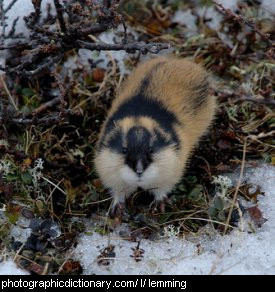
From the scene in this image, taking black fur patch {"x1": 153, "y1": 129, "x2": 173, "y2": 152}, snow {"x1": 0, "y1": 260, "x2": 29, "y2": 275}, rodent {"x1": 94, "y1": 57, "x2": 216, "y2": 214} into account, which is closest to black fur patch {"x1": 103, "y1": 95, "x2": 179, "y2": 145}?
rodent {"x1": 94, "y1": 57, "x2": 216, "y2": 214}

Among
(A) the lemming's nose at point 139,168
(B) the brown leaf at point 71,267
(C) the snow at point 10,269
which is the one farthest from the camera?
(A) the lemming's nose at point 139,168

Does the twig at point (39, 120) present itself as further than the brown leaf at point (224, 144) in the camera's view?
No

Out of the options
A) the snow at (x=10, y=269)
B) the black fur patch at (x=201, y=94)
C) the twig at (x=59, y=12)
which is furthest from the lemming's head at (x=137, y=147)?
the snow at (x=10, y=269)

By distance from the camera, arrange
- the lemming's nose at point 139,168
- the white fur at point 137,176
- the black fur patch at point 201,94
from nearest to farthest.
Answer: the lemming's nose at point 139,168 < the white fur at point 137,176 < the black fur patch at point 201,94

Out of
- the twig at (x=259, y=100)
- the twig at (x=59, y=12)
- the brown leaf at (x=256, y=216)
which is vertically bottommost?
the brown leaf at (x=256, y=216)

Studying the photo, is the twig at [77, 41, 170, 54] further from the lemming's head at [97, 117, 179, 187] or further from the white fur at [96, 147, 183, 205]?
the white fur at [96, 147, 183, 205]

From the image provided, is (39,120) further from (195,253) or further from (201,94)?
(195,253)

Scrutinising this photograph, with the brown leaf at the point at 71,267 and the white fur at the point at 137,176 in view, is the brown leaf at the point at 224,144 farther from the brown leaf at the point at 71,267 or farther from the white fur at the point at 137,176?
the brown leaf at the point at 71,267
